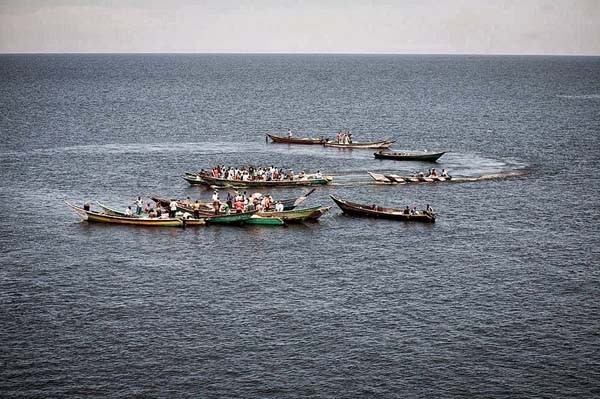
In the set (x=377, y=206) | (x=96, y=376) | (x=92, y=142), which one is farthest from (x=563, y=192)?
(x=92, y=142)

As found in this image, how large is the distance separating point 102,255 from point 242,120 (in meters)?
117

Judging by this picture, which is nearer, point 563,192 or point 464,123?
point 563,192

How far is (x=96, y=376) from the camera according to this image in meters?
57.7

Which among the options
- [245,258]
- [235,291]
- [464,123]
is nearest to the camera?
[235,291]

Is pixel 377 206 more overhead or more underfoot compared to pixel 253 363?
more overhead

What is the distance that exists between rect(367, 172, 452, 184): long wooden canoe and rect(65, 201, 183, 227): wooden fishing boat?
114 ft

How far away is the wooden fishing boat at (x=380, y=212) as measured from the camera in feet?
314

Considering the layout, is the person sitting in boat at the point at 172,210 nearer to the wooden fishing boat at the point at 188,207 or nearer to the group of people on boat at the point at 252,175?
the wooden fishing boat at the point at 188,207

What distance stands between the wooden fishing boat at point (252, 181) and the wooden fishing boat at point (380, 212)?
1534 cm

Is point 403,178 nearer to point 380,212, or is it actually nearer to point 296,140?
→ point 380,212

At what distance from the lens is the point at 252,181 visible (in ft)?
374

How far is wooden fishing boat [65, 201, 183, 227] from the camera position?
93562mm

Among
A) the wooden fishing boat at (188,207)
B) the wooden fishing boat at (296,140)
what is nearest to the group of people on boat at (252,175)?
the wooden fishing boat at (188,207)

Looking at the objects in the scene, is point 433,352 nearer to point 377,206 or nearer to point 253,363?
point 253,363
